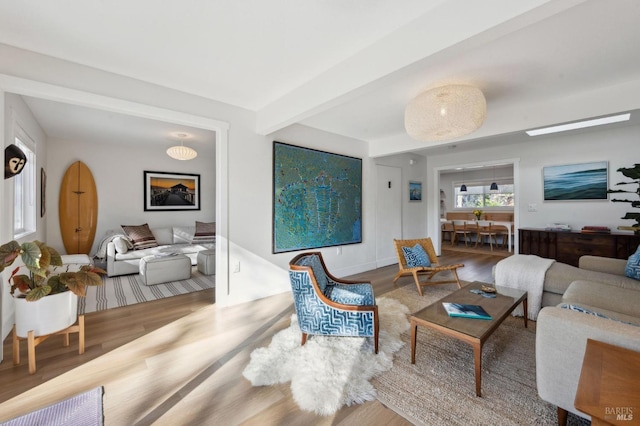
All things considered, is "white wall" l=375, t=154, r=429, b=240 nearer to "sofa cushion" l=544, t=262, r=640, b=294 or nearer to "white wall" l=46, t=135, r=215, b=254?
"sofa cushion" l=544, t=262, r=640, b=294

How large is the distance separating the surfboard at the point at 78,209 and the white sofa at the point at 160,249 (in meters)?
0.62

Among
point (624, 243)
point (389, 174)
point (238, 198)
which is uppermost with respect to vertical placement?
point (389, 174)

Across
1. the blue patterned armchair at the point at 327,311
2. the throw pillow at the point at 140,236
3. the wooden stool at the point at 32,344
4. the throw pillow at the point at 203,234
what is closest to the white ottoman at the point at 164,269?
the throw pillow at the point at 140,236

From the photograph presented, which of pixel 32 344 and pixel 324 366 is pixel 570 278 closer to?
pixel 324 366

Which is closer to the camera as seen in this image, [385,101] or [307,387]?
[307,387]

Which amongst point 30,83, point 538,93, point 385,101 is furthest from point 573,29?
point 30,83

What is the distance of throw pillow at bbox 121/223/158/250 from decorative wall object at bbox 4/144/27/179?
2856 mm

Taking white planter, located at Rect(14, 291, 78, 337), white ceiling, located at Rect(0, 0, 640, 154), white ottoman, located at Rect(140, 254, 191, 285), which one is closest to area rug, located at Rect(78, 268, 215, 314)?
white ottoman, located at Rect(140, 254, 191, 285)

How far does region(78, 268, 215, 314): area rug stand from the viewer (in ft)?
10.9

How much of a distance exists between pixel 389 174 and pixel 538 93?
2829 mm

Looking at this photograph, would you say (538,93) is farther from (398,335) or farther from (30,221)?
(30,221)

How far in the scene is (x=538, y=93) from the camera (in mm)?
2979

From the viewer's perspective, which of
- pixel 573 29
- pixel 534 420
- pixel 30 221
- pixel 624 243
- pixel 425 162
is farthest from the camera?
pixel 425 162

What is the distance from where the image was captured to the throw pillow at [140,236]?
503cm
